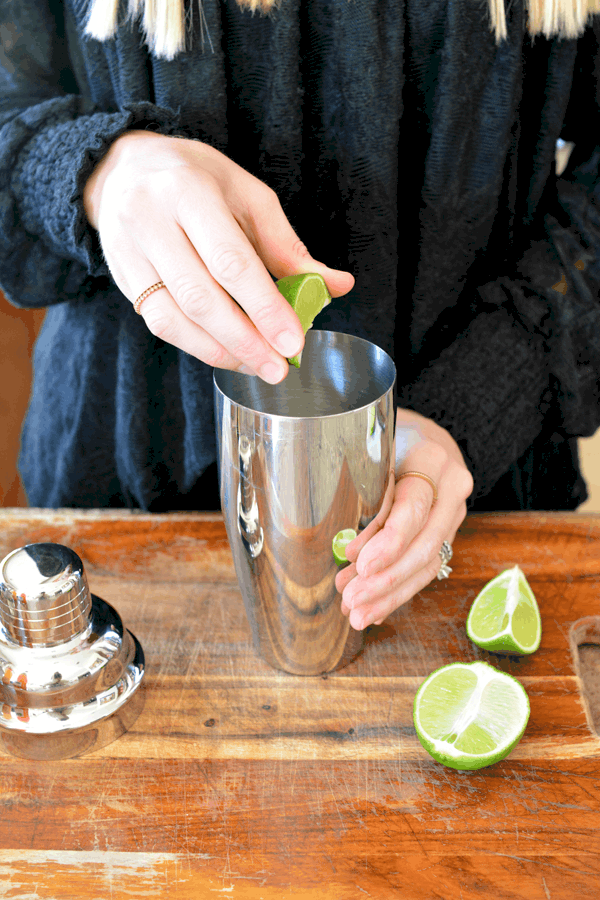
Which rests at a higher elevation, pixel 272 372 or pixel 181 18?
pixel 181 18

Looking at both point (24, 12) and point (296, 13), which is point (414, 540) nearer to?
point (296, 13)

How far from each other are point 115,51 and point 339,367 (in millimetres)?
387

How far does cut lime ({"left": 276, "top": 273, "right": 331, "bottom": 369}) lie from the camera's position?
508 mm

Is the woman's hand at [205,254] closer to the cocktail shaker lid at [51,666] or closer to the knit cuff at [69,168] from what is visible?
the knit cuff at [69,168]

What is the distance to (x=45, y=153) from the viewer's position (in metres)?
0.66

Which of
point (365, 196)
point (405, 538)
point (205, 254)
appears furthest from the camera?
point (365, 196)

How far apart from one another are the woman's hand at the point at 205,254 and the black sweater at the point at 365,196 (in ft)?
0.33

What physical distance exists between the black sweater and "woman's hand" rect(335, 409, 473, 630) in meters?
0.12

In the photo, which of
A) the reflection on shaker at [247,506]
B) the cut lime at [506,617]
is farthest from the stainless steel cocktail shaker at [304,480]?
the cut lime at [506,617]

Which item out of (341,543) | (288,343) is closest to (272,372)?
(288,343)

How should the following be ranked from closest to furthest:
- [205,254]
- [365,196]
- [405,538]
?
1. [205,254]
2. [405,538]
3. [365,196]

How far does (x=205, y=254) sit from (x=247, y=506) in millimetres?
184

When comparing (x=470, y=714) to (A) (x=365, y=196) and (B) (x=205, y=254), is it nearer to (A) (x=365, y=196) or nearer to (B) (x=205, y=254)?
(B) (x=205, y=254)

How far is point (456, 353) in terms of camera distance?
79cm
